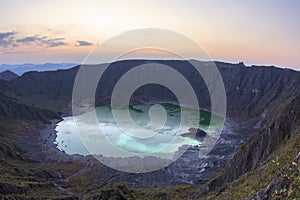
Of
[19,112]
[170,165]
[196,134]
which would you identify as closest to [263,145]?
[170,165]

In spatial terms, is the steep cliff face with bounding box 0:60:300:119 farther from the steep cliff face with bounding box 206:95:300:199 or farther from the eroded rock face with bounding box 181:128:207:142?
the steep cliff face with bounding box 206:95:300:199

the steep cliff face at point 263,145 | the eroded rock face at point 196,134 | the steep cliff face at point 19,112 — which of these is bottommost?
the steep cliff face at point 19,112

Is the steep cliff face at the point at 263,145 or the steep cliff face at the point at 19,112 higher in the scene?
the steep cliff face at the point at 263,145

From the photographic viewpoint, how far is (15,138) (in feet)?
192

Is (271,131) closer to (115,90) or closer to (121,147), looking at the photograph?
(121,147)

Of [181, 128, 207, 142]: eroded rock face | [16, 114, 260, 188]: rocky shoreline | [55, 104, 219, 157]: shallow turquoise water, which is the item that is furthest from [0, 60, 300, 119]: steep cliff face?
[16, 114, 260, 188]: rocky shoreline

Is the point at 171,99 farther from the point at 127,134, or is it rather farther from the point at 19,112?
the point at 19,112

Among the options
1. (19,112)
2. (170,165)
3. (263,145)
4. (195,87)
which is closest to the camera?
(263,145)

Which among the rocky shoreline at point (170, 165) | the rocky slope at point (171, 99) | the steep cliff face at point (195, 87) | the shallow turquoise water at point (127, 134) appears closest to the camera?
the rocky slope at point (171, 99)

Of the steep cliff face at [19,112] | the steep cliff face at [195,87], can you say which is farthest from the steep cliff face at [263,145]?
the steep cliff face at [19,112]

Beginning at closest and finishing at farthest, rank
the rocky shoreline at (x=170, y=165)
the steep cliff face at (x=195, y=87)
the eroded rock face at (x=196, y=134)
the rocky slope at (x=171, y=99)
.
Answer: the rocky slope at (x=171, y=99)
the rocky shoreline at (x=170, y=165)
the eroded rock face at (x=196, y=134)
the steep cliff face at (x=195, y=87)

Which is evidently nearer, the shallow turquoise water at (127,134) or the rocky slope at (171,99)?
the rocky slope at (171,99)

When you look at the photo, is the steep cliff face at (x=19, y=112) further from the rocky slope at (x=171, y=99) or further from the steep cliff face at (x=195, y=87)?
the steep cliff face at (x=195, y=87)

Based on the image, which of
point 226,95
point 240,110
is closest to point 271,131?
point 240,110
